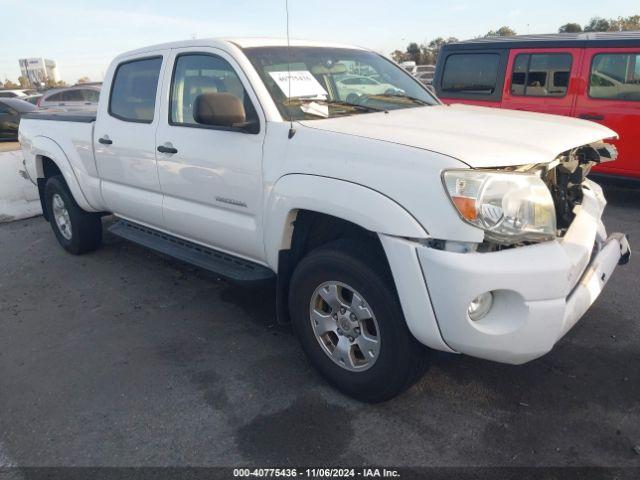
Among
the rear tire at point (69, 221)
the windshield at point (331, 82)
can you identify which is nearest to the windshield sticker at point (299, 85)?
the windshield at point (331, 82)

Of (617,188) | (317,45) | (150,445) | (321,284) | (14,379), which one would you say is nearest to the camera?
(150,445)

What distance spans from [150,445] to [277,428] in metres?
0.61

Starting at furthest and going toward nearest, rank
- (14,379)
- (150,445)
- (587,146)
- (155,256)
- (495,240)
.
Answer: (155,256) → (14,379) → (587,146) → (150,445) → (495,240)

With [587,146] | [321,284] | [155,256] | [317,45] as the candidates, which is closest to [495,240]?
[321,284]

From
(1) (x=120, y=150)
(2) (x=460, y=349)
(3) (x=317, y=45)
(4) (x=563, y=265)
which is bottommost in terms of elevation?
(2) (x=460, y=349)

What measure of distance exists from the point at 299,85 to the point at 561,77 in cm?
471

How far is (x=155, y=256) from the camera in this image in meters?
5.40

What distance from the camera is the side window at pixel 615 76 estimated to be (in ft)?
19.9

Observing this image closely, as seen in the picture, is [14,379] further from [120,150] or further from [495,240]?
[495,240]

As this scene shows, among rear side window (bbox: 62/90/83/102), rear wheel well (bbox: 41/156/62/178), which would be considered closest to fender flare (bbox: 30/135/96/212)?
rear wheel well (bbox: 41/156/62/178)

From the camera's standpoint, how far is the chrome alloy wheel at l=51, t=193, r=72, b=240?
5.36 metres

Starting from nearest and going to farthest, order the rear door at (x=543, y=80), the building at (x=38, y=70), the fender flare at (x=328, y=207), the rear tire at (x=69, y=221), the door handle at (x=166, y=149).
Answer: the fender flare at (x=328, y=207)
the door handle at (x=166, y=149)
the rear tire at (x=69, y=221)
the rear door at (x=543, y=80)
the building at (x=38, y=70)

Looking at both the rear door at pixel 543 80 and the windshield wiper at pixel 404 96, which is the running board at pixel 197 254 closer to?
the windshield wiper at pixel 404 96

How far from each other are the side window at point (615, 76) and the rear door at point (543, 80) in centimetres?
20
